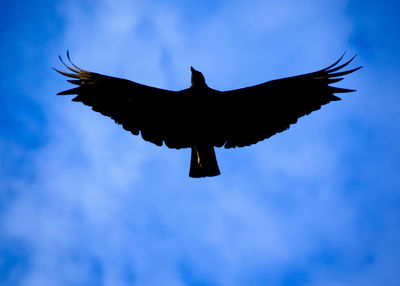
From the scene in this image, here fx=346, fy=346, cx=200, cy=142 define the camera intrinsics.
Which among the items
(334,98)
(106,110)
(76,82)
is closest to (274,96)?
(334,98)

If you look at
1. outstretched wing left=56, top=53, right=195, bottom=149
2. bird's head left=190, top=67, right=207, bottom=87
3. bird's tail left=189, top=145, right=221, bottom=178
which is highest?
bird's head left=190, top=67, right=207, bottom=87

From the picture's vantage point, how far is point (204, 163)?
227 inches

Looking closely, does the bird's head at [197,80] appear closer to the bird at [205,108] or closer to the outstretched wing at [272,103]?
the bird at [205,108]

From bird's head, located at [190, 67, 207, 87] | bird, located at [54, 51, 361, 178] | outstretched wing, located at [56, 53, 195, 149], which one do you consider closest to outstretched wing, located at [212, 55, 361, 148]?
bird, located at [54, 51, 361, 178]

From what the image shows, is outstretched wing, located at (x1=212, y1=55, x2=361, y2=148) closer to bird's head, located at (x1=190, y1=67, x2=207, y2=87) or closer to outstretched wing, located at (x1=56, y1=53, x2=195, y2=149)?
bird's head, located at (x1=190, y1=67, x2=207, y2=87)

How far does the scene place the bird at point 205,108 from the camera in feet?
17.9

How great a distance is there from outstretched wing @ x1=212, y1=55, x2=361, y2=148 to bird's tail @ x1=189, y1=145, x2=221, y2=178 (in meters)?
0.25

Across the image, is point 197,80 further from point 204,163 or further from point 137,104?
point 204,163

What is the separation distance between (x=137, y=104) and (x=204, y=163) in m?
1.46

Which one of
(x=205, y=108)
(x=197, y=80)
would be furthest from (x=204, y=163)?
(x=197, y=80)

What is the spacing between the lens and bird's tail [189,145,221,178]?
227 inches

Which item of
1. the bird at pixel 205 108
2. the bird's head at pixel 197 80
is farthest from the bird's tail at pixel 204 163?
the bird's head at pixel 197 80

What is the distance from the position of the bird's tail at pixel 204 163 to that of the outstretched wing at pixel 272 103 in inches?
9.7

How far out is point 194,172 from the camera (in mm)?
5828
